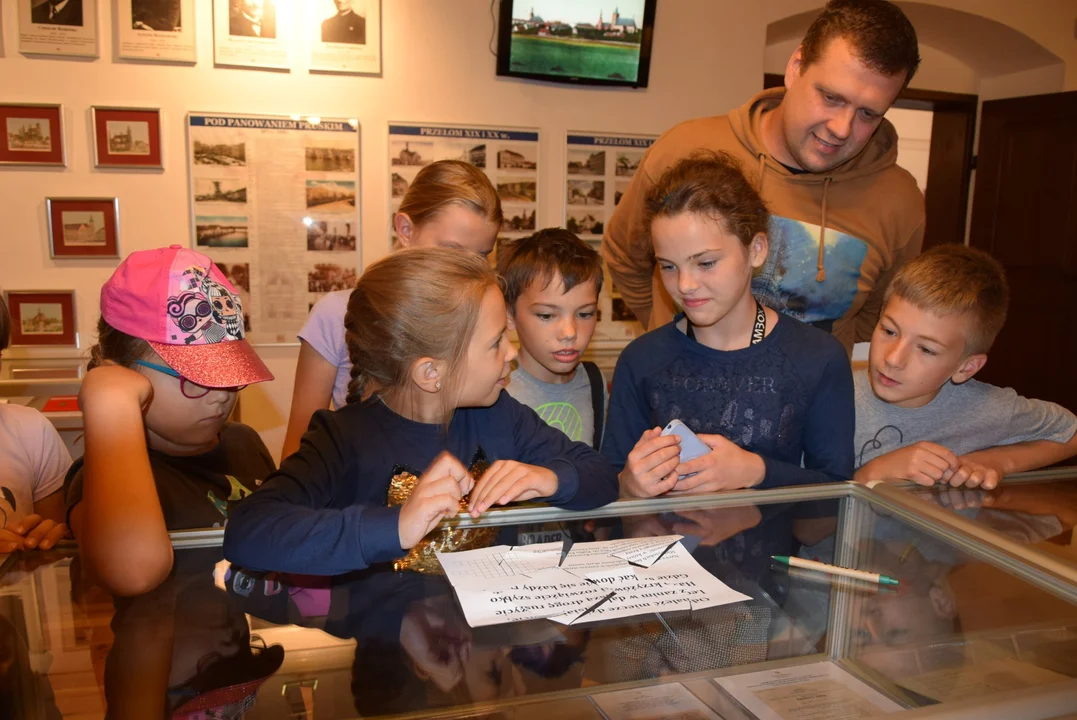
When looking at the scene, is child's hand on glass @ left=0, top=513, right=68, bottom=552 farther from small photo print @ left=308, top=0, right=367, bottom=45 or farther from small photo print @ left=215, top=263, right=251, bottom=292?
small photo print @ left=308, top=0, right=367, bottom=45

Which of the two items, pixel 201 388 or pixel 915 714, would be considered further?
pixel 201 388

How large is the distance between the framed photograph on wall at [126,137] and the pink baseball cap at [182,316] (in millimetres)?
2448

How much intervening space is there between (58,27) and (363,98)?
4.60ft

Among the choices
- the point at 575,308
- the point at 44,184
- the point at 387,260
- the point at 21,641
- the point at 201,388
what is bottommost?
the point at 21,641

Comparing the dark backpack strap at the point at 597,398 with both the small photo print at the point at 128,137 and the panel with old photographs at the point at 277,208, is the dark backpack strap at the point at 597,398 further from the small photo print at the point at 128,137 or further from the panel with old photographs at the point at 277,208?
the small photo print at the point at 128,137

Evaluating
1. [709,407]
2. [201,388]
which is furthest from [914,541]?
[201,388]

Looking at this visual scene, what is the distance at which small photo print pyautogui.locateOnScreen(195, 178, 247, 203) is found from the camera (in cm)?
389

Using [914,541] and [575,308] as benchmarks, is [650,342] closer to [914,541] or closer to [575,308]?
[575,308]

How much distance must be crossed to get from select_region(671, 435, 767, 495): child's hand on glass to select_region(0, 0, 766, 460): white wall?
302cm

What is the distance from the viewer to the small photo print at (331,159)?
4.01 meters

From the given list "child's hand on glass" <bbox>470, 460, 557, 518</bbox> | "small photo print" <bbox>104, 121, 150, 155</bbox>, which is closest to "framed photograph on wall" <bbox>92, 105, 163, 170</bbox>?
"small photo print" <bbox>104, 121, 150, 155</bbox>

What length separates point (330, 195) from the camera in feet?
13.4

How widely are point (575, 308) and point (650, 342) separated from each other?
0.31m

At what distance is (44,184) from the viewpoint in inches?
147
